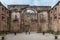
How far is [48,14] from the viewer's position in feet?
142

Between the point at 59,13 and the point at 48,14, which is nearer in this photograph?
the point at 59,13

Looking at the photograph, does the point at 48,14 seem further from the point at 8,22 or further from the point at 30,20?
the point at 8,22

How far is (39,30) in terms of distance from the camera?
4347 cm

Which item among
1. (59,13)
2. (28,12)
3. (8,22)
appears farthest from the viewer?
(28,12)

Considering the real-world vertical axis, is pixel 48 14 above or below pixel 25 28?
above

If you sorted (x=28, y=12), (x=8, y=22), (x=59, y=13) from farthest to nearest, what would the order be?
(x=28, y=12) < (x=8, y=22) < (x=59, y=13)

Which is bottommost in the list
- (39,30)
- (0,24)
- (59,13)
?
(39,30)

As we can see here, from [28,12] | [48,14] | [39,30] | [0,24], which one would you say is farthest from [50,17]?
[0,24]

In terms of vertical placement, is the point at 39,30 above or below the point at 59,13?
below

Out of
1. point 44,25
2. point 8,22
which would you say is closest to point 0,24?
point 8,22

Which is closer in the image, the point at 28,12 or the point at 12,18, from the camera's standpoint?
the point at 12,18

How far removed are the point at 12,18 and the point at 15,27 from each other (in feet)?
8.41

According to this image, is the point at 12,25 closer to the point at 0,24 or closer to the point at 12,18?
the point at 12,18

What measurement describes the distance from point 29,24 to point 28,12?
3.84 meters
